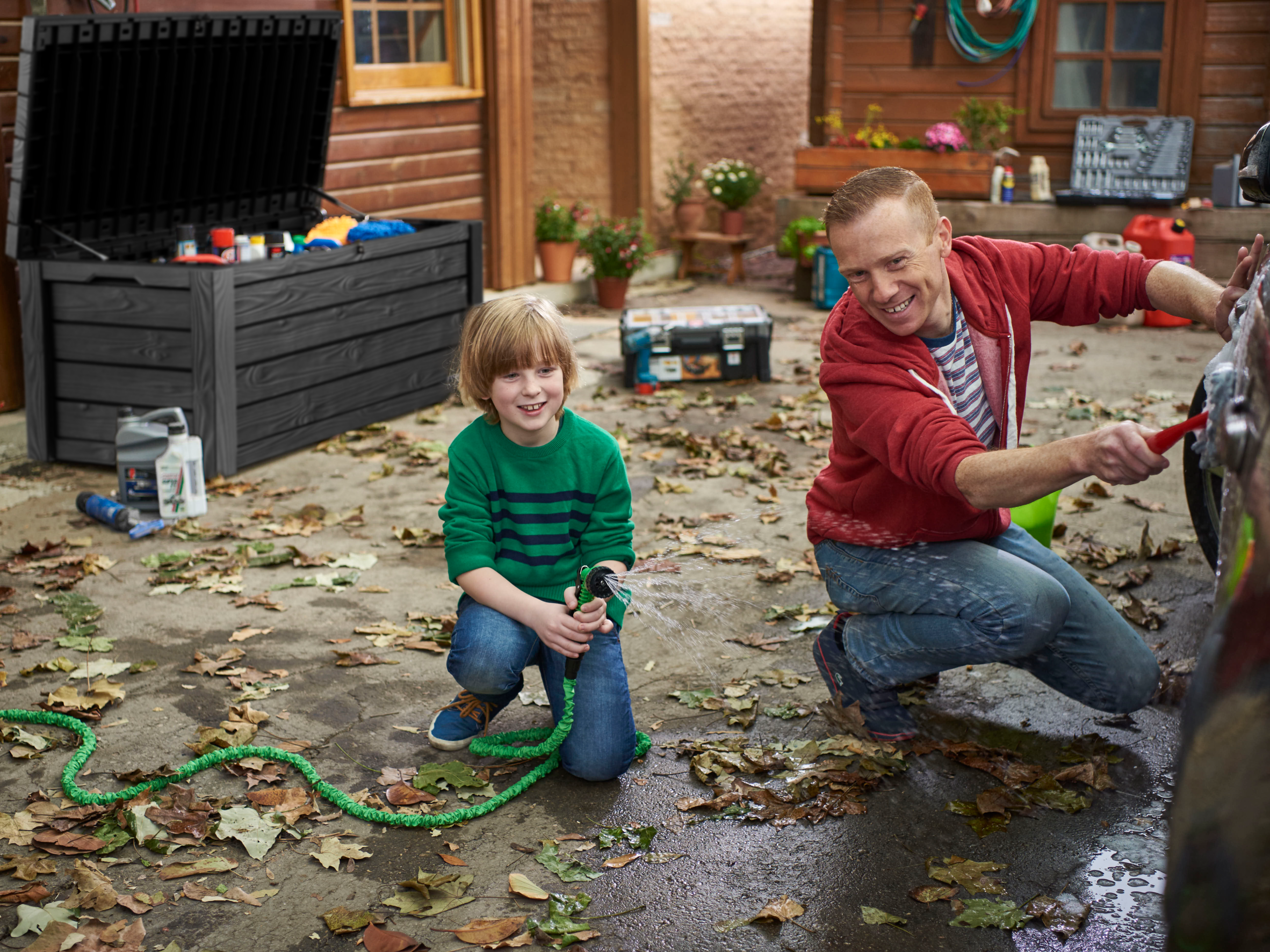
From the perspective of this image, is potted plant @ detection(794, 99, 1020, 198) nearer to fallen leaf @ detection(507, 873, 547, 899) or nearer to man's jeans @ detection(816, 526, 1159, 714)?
man's jeans @ detection(816, 526, 1159, 714)

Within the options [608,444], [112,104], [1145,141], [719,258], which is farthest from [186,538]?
[719,258]

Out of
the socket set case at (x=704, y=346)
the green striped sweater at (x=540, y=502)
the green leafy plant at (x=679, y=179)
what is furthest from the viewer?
the green leafy plant at (x=679, y=179)

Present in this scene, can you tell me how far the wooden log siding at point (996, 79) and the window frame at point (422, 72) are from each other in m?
3.71

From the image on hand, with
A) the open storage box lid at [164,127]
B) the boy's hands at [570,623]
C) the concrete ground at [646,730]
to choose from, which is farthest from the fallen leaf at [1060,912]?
the open storage box lid at [164,127]

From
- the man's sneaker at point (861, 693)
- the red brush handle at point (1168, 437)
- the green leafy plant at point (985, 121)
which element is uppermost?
the green leafy plant at point (985, 121)

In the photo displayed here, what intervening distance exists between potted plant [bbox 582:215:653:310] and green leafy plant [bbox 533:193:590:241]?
0.43 ft

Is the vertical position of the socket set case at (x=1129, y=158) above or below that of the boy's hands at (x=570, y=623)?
above

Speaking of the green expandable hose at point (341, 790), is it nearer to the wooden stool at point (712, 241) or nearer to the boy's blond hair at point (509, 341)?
the boy's blond hair at point (509, 341)

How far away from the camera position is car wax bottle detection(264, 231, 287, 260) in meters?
6.16

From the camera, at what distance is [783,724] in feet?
10.9

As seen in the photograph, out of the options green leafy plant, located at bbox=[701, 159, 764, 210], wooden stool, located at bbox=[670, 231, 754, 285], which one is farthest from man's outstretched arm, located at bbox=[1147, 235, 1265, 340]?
green leafy plant, located at bbox=[701, 159, 764, 210]

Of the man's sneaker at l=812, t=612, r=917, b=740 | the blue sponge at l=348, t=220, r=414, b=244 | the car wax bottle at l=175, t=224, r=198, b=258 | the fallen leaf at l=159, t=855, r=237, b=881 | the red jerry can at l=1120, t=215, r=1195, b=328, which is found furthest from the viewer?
the red jerry can at l=1120, t=215, r=1195, b=328

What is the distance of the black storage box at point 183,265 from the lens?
5270mm

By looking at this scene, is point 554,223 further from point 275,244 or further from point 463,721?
point 463,721
